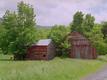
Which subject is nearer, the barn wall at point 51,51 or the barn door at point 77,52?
the barn wall at point 51,51

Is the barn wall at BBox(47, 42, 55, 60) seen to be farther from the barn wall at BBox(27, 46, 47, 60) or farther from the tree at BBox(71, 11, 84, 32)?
the tree at BBox(71, 11, 84, 32)

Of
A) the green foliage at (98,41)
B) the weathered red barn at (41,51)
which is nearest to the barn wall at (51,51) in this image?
the weathered red barn at (41,51)

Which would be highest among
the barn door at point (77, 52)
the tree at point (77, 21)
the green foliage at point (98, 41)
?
the tree at point (77, 21)

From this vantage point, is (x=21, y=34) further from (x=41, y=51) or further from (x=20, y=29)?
(x=41, y=51)

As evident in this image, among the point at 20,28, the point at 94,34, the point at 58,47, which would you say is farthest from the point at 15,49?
the point at 94,34

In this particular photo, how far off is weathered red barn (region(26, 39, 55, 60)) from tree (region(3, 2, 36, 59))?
136cm

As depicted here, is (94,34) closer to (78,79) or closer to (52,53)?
(52,53)

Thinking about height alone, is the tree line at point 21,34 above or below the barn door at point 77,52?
above

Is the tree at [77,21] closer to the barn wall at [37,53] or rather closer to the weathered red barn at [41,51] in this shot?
the weathered red barn at [41,51]

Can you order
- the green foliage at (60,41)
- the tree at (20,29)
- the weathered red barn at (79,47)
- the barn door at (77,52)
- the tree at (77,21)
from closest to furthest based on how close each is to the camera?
the tree at (20,29) < the green foliage at (60,41) < the weathered red barn at (79,47) < the barn door at (77,52) < the tree at (77,21)

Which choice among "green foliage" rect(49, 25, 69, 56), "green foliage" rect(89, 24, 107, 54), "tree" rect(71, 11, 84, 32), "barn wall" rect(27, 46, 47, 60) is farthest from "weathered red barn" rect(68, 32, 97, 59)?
"tree" rect(71, 11, 84, 32)

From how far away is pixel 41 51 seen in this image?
74062mm

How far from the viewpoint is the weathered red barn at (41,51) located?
7388cm

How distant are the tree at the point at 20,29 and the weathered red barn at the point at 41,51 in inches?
53.7
